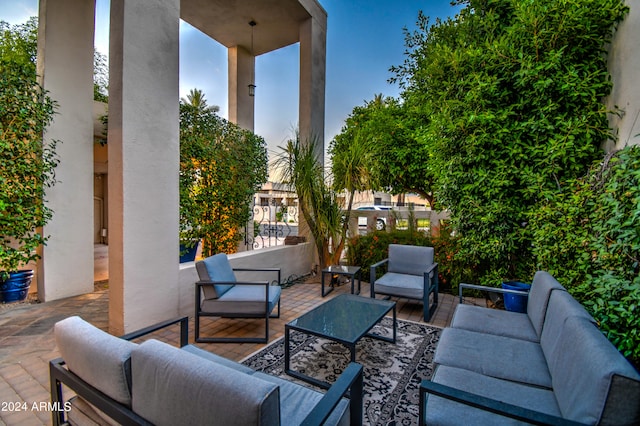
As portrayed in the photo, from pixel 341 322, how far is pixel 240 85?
651cm

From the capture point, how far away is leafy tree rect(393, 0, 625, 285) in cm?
311

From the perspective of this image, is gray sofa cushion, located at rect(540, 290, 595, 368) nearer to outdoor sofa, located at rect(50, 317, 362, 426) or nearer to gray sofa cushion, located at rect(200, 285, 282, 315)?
outdoor sofa, located at rect(50, 317, 362, 426)

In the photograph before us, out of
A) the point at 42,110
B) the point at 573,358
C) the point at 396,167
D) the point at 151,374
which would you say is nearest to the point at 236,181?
the point at 42,110

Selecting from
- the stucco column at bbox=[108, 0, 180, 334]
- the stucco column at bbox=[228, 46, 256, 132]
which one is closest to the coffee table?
the stucco column at bbox=[108, 0, 180, 334]

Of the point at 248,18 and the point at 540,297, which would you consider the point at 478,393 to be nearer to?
the point at 540,297

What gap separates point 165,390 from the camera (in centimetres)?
112

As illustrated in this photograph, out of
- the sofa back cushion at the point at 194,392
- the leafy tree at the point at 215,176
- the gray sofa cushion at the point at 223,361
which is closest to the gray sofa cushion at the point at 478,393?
the sofa back cushion at the point at 194,392

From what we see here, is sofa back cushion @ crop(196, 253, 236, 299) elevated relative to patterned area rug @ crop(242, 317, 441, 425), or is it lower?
elevated

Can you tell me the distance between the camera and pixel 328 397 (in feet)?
4.41

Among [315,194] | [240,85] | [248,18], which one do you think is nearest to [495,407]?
[315,194]

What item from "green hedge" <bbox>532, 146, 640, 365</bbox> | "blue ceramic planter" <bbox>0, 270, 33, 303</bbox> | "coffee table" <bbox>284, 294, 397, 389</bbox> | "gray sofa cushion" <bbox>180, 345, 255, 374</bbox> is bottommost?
"blue ceramic planter" <bbox>0, 270, 33, 303</bbox>

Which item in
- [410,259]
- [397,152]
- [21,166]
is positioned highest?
[397,152]

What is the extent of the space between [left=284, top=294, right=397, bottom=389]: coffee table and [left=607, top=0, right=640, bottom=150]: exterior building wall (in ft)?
9.05

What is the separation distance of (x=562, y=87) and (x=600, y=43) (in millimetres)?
604
